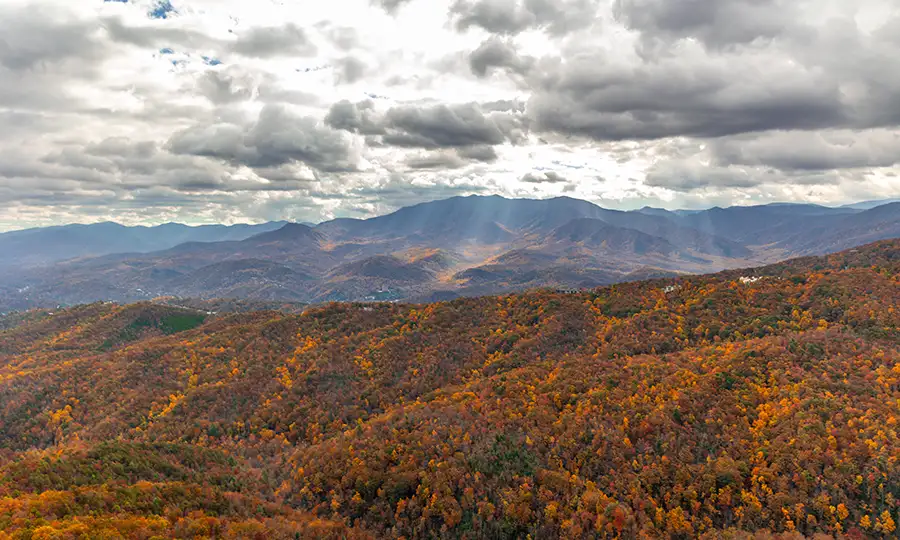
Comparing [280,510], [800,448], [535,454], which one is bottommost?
[280,510]

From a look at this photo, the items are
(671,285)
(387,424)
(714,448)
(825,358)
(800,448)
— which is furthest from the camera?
(671,285)

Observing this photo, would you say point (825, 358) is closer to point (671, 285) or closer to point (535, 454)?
point (535, 454)

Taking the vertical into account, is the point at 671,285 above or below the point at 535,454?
above

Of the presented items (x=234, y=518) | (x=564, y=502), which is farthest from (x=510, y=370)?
(x=234, y=518)

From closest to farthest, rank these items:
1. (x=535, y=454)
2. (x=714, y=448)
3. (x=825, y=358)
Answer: (x=714, y=448), (x=535, y=454), (x=825, y=358)

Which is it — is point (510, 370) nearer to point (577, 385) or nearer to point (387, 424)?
point (577, 385)

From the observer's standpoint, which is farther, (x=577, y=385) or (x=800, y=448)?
(x=577, y=385)
